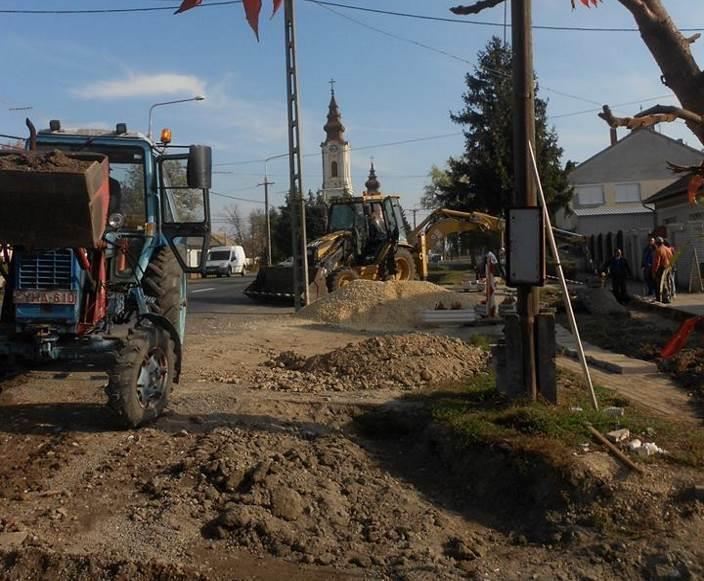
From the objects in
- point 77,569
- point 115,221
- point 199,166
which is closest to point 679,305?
point 199,166

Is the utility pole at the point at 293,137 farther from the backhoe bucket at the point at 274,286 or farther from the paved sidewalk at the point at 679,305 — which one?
the paved sidewalk at the point at 679,305

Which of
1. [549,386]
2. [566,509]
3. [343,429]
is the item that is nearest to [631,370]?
[549,386]

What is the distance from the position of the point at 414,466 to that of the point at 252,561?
2.24m

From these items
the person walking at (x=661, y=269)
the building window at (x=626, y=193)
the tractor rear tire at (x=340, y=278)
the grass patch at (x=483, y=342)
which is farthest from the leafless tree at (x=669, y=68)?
the building window at (x=626, y=193)

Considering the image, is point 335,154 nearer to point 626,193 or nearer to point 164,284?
point 626,193

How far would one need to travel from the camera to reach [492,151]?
39.6 meters

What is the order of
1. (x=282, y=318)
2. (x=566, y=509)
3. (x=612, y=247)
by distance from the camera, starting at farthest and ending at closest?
1. (x=612, y=247)
2. (x=282, y=318)
3. (x=566, y=509)

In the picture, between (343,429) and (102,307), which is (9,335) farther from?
(343,429)

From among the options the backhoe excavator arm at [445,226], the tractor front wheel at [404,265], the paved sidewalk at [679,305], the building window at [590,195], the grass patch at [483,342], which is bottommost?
the grass patch at [483,342]

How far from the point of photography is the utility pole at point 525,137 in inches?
276

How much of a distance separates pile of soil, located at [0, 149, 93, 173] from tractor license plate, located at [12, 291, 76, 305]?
4.41 ft

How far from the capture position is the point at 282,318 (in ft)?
60.4

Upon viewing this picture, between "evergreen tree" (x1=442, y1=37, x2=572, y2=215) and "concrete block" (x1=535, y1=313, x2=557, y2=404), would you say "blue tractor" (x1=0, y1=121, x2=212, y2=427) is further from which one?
"evergreen tree" (x1=442, y1=37, x2=572, y2=215)

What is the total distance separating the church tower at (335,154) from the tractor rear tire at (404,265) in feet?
210
